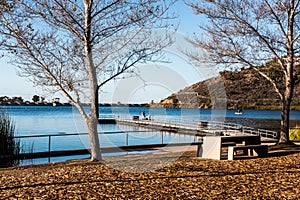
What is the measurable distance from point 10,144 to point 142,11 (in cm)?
647

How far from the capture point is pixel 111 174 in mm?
6953

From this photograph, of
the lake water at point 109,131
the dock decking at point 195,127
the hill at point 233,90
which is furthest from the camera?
the dock decking at point 195,127

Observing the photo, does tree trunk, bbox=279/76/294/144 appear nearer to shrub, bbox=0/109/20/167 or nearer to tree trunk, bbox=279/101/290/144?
tree trunk, bbox=279/101/290/144

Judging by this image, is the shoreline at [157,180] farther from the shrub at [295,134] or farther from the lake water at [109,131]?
the shrub at [295,134]

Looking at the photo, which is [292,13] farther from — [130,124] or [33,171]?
[130,124]

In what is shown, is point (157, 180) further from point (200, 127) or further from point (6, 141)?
point (200, 127)

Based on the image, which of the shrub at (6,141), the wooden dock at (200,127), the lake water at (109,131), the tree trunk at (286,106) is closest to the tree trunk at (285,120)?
the tree trunk at (286,106)

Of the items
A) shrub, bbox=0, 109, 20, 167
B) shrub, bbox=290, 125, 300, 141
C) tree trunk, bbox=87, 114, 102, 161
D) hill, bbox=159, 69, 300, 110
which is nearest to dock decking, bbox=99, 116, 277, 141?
shrub, bbox=290, 125, 300, 141

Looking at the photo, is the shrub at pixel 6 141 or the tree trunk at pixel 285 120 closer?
the shrub at pixel 6 141

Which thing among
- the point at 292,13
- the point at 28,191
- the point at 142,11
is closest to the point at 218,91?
the point at 292,13

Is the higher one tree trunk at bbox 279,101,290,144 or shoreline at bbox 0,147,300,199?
tree trunk at bbox 279,101,290,144

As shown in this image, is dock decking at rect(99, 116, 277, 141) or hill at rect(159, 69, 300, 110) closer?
hill at rect(159, 69, 300, 110)

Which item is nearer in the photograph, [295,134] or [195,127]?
[295,134]

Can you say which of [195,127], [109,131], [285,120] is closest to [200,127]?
[195,127]
